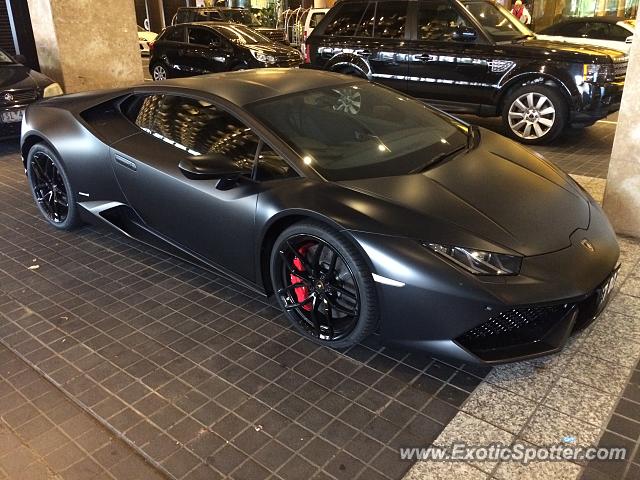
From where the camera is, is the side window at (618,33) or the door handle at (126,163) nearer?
the door handle at (126,163)

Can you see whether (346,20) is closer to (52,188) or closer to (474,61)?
(474,61)

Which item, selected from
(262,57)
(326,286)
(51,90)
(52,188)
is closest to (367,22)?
(262,57)

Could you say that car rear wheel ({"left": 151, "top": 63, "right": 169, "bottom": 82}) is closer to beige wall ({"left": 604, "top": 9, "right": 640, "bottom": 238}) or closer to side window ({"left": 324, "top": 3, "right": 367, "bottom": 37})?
side window ({"left": 324, "top": 3, "right": 367, "bottom": 37})

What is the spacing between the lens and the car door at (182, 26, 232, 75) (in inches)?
444

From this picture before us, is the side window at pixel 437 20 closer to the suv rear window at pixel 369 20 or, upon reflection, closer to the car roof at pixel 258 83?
the suv rear window at pixel 369 20

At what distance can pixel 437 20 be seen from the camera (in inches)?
300

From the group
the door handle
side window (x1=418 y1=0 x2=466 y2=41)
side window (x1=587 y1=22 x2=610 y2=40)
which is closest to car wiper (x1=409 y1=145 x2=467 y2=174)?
the door handle

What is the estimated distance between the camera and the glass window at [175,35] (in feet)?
39.2

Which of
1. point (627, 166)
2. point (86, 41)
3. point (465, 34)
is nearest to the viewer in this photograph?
point (627, 166)

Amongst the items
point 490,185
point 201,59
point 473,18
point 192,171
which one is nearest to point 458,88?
point 473,18

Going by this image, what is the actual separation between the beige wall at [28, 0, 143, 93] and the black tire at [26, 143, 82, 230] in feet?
14.4

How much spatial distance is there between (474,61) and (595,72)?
1417mm

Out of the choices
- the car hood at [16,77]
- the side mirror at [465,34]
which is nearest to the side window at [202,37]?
the car hood at [16,77]

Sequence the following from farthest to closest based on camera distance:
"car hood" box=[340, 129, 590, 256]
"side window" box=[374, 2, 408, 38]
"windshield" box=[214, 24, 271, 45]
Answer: "windshield" box=[214, 24, 271, 45] → "side window" box=[374, 2, 408, 38] → "car hood" box=[340, 129, 590, 256]
